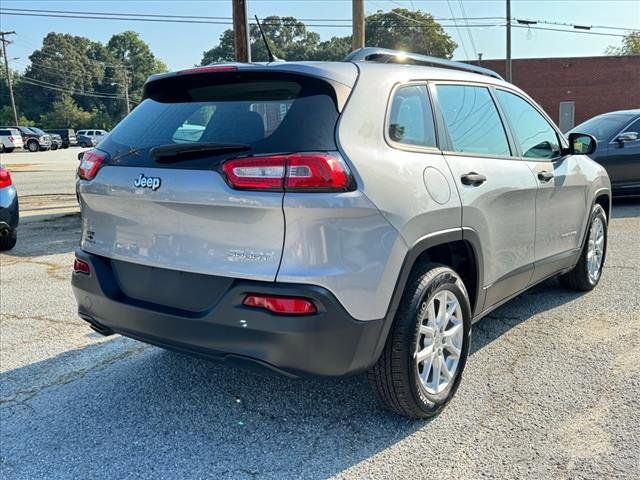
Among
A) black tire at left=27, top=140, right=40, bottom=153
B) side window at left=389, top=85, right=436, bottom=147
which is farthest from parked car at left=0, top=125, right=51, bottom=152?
side window at left=389, top=85, right=436, bottom=147

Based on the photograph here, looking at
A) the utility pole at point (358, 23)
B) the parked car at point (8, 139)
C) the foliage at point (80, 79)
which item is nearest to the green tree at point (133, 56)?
the foliage at point (80, 79)

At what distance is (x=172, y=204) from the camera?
266cm

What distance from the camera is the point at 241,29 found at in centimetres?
1024

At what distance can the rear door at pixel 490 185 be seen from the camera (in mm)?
3250

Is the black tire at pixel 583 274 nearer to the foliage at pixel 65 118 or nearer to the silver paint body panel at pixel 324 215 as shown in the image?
the silver paint body panel at pixel 324 215

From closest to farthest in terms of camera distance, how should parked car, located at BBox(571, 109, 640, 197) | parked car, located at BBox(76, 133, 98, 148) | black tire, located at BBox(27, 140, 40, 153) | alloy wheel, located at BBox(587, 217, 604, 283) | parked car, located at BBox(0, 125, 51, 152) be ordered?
1. alloy wheel, located at BBox(587, 217, 604, 283)
2. parked car, located at BBox(571, 109, 640, 197)
3. parked car, located at BBox(0, 125, 51, 152)
4. black tire, located at BBox(27, 140, 40, 153)
5. parked car, located at BBox(76, 133, 98, 148)

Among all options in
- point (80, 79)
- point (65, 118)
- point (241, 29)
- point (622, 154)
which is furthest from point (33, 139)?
point (80, 79)

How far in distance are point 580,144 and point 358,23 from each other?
971 centimetres

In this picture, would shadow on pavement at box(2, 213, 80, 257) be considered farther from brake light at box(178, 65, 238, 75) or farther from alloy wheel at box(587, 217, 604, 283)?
alloy wheel at box(587, 217, 604, 283)

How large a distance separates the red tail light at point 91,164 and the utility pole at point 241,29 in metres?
7.56

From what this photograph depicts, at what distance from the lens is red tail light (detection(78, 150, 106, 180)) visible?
3.03 meters

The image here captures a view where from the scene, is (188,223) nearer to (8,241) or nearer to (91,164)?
(91,164)

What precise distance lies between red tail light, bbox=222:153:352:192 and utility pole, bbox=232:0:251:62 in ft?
27.2

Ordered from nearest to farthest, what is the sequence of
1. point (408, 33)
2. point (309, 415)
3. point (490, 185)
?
point (309, 415) → point (490, 185) → point (408, 33)
